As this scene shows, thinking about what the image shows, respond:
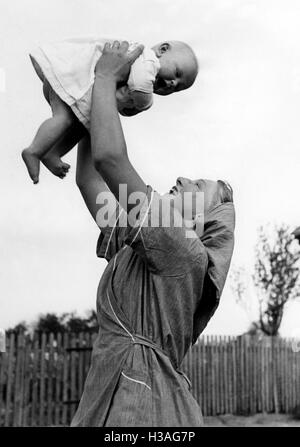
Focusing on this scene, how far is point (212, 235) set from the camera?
1901 millimetres

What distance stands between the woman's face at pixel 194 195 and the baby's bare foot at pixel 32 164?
1.15 feet

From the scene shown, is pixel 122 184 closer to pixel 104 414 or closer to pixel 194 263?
pixel 194 263

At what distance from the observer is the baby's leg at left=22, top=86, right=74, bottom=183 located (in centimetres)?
184

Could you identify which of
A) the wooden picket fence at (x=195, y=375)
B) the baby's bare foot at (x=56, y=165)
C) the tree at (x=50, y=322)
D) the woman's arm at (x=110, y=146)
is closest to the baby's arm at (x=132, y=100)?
the woman's arm at (x=110, y=146)

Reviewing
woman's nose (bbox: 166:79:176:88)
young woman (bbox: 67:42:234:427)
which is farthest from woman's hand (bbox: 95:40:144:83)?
woman's nose (bbox: 166:79:176:88)

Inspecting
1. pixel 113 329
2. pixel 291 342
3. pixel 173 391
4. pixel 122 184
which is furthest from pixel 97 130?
pixel 291 342

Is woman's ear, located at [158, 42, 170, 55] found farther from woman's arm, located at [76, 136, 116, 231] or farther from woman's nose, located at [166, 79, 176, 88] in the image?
woman's arm, located at [76, 136, 116, 231]

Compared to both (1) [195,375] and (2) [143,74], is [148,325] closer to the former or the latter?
(2) [143,74]

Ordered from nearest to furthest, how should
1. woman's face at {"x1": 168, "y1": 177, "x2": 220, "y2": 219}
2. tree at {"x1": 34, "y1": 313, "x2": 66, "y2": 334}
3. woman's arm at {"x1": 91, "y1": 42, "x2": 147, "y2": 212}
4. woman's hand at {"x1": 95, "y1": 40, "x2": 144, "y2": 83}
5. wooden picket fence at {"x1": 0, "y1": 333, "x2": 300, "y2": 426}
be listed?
1. woman's arm at {"x1": 91, "y1": 42, "x2": 147, "y2": 212}
2. woman's hand at {"x1": 95, "y1": 40, "x2": 144, "y2": 83}
3. woman's face at {"x1": 168, "y1": 177, "x2": 220, "y2": 219}
4. wooden picket fence at {"x1": 0, "y1": 333, "x2": 300, "y2": 426}
5. tree at {"x1": 34, "y1": 313, "x2": 66, "y2": 334}

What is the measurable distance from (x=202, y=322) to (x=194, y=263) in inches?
9.0

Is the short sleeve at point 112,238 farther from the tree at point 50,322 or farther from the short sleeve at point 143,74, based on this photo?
the tree at point 50,322

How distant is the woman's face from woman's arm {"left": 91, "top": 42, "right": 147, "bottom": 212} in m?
0.24

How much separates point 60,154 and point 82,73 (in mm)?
232

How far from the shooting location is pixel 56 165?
77.1 inches
